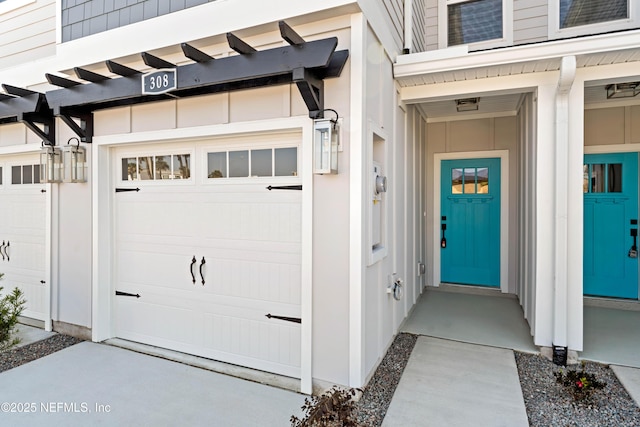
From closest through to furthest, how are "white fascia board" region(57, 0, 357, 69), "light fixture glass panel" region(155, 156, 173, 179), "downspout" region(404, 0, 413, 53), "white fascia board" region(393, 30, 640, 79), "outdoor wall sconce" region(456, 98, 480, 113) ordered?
"white fascia board" region(57, 0, 357, 69)
"white fascia board" region(393, 30, 640, 79)
"light fixture glass panel" region(155, 156, 173, 179)
"downspout" region(404, 0, 413, 53)
"outdoor wall sconce" region(456, 98, 480, 113)

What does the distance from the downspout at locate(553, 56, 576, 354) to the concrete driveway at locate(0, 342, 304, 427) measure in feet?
7.89

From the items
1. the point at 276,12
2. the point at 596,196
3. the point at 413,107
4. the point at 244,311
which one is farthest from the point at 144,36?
the point at 596,196

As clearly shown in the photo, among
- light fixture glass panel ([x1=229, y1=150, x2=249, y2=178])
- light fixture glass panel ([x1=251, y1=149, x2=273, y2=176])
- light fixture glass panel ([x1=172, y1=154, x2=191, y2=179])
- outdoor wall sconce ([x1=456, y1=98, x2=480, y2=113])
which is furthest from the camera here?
outdoor wall sconce ([x1=456, y1=98, x2=480, y2=113])

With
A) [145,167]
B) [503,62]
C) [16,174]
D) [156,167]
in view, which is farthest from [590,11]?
[16,174]

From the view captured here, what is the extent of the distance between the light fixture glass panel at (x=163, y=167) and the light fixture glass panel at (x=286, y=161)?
1.24 meters

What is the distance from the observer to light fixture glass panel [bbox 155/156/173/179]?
3.65m

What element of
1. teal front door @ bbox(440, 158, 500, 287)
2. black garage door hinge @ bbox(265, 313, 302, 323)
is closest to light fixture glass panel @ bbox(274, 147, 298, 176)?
black garage door hinge @ bbox(265, 313, 302, 323)

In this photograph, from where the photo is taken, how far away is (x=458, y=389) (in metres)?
A: 2.87

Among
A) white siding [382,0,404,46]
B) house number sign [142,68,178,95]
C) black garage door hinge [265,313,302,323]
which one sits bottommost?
black garage door hinge [265,313,302,323]

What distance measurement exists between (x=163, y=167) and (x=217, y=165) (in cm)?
69

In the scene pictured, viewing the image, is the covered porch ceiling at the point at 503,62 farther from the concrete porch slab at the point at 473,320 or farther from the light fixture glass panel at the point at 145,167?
the light fixture glass panel at the point at 145,167

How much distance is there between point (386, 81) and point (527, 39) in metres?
2.61

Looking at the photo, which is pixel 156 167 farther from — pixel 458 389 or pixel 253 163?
pixel 458 389

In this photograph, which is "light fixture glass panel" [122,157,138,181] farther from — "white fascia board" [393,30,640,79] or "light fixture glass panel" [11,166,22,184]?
"white fascia board" [393,30,640,79]
